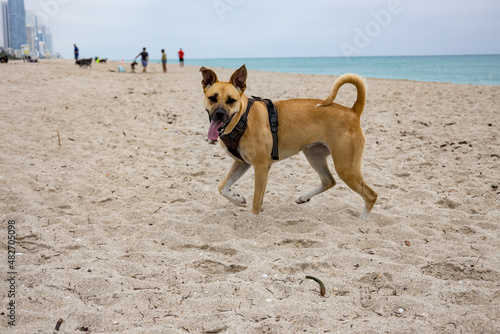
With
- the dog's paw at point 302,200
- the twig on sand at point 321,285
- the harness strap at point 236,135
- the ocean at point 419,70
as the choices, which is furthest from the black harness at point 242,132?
the ocean at point 419,70

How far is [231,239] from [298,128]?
152cm

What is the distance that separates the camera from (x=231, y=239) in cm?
394

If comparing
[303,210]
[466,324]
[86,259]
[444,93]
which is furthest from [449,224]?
[444,93]

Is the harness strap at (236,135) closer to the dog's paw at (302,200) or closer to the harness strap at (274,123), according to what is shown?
the harness strap at (274,123)

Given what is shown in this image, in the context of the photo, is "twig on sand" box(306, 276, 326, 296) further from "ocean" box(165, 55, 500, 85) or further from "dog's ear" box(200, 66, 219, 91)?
"ocean" box(165, 55, 500, 85)

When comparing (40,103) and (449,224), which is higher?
(40,103)

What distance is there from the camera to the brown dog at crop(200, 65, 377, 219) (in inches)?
170

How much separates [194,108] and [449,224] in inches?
345

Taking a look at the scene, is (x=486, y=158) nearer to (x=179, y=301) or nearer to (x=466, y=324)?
(x=466, y=324)

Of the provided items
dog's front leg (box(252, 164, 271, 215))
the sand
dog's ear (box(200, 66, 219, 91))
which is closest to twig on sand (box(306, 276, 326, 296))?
the sand

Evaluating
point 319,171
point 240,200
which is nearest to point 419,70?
point 319,171

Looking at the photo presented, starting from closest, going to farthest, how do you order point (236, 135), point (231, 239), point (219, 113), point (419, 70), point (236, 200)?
point (231, 239) < point (219, 113) < point (236, 135) < point (236, 200) < point (419, 70)

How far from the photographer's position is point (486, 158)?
6.63 m

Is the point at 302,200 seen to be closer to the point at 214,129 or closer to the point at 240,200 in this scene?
the point at 240,200
